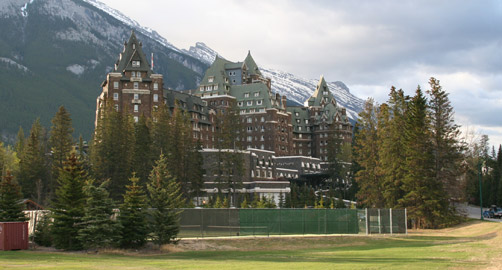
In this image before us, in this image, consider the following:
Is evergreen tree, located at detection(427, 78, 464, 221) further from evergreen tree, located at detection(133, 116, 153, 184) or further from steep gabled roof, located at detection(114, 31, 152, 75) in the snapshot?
steep gabled roof, located at detection(114, 31, 152, 75)

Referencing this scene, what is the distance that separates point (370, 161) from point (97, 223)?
46.8m

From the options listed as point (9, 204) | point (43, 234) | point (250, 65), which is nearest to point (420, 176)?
point (43, 234)

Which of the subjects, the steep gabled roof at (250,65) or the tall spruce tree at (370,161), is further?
the steep gabled roof at (250,65)

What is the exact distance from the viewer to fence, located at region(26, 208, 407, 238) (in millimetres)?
50875

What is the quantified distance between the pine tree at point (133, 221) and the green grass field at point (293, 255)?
4.08 feet

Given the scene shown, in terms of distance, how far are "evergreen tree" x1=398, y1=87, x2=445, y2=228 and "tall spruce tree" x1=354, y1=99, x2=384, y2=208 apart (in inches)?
223

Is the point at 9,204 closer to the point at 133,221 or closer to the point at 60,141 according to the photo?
the point at 133,221

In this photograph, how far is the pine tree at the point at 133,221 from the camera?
44969 millimetres

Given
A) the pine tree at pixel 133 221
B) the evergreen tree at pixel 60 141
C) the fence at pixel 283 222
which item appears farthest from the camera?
the evergreen tree at pixel 60 141

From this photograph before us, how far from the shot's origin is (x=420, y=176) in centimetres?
7106

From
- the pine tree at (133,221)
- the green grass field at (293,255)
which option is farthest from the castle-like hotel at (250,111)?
the pine tree at (133,221)

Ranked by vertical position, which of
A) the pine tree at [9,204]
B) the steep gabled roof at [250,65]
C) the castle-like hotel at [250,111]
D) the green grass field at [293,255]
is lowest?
the green grass field at [293,255]

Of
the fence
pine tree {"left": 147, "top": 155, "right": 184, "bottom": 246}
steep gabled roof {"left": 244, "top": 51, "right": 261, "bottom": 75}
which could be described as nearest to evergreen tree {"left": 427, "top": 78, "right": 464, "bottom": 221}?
the fence

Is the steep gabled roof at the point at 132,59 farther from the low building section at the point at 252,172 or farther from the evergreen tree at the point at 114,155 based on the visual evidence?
the evergreen tree at the point at 114,155
